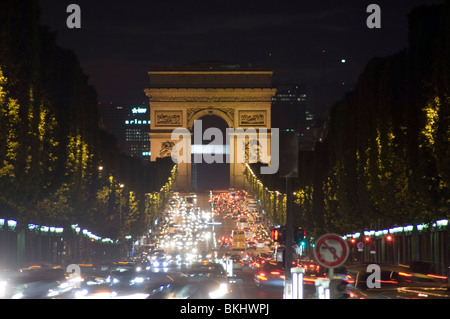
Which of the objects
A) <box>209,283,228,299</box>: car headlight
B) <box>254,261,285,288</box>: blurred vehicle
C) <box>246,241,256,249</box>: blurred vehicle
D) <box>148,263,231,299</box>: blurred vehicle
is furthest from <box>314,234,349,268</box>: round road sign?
<box>246,241,256,249</box>: blurred vehicle

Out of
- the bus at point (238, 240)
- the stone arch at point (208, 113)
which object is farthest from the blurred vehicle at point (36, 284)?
the stone arch at point (208, 113)

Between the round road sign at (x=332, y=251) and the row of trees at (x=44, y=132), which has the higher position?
the row of trees at (x=44, y=132)

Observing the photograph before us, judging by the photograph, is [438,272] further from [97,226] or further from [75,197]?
[97,226]

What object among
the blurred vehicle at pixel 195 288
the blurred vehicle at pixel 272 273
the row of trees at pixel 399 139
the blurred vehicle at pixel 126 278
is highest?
the row of trees at pixel 399 139

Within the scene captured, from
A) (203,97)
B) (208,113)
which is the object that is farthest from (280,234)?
(208,113)

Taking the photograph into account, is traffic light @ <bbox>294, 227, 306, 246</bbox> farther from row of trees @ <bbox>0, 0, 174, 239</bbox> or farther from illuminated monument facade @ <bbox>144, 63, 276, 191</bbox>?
illuminated monument facade @ <bbox>144, 63, 276, 191</bbox>

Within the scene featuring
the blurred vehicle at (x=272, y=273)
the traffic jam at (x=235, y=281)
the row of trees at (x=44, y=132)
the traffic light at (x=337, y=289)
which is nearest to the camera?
the traffic light at (x=337, y=289)

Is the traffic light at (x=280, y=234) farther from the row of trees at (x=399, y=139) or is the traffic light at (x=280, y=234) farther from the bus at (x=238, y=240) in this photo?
the bus at (x=238, y=240)

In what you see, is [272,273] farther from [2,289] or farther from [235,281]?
[2,289]
